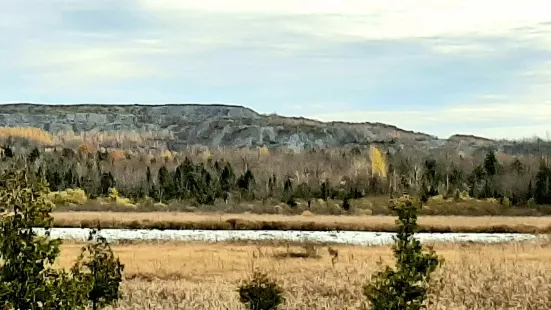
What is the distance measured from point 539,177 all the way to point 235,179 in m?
40.4

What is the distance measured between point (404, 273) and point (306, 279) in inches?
427

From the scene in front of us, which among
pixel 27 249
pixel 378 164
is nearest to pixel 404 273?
pixel 27 249

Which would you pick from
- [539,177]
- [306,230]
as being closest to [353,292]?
[306,230]

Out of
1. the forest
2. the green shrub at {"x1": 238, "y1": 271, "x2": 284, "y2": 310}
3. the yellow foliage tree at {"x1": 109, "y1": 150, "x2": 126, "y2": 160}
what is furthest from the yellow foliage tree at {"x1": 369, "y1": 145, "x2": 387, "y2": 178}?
the green shrub at {"x1": 238, "y1": 271, "x2": 284, "y2": 310}

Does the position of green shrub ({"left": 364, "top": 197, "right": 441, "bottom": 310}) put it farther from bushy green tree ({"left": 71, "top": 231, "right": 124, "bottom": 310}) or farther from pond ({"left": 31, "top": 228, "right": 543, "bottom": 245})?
pond ({"left": 31, "top": 228, "right": 543, "bottom": 245})

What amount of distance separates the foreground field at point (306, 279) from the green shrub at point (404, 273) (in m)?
4.14

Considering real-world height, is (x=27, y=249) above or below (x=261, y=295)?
above

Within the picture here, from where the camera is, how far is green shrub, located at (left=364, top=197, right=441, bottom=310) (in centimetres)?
1244

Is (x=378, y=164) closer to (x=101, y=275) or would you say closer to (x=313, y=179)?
(x=313, y=179)

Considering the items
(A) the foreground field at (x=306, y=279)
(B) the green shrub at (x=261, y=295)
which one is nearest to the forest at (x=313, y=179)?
(A) the foreground field at (x=306, y=279)

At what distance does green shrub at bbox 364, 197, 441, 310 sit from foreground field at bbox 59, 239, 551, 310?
4137 millimetres

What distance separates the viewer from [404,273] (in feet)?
41.3

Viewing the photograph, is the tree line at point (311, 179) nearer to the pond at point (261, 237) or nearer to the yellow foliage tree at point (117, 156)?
the yellow foliage tree at point (117, 156)

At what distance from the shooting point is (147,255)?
1468 inches
